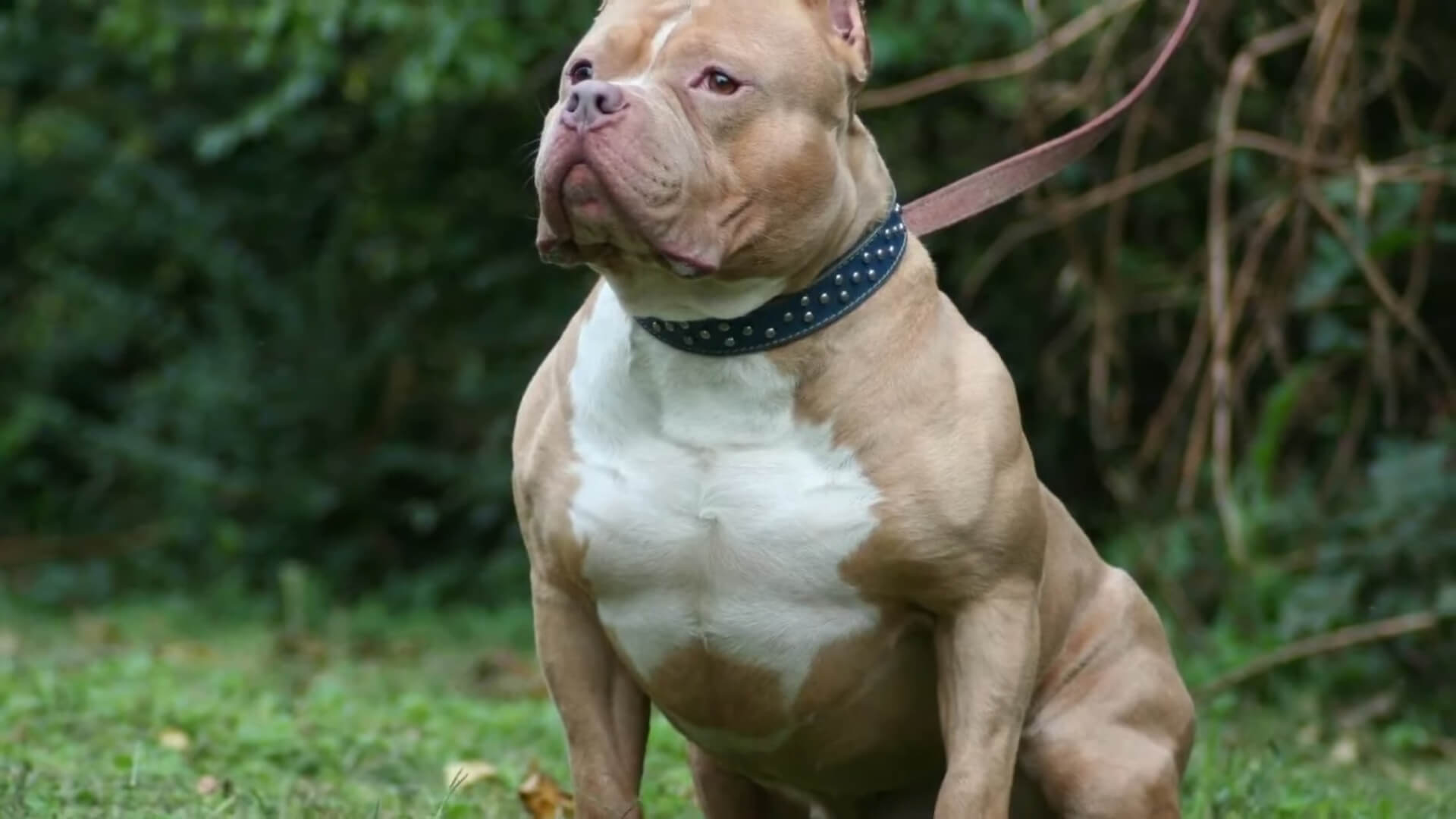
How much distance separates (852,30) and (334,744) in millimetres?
2342

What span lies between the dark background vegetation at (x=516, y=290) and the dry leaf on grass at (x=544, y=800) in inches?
94.6

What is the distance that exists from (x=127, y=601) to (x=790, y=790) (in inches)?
251

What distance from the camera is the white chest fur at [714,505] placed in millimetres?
3221

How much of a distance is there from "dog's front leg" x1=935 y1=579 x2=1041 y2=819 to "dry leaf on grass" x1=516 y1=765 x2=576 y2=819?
3.70ft

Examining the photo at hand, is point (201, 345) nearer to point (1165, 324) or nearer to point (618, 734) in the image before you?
point (1165, 324)

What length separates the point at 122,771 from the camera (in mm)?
4305

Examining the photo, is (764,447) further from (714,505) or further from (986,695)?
(986,695)

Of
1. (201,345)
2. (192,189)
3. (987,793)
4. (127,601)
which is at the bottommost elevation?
(127,601)

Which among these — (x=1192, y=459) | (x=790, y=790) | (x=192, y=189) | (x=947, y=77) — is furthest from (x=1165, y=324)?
(x=192, y=189)

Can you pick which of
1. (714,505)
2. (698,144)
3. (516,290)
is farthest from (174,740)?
(516,290)

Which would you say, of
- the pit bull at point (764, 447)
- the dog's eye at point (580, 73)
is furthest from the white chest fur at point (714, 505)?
the dog's eye at point (580, 73)

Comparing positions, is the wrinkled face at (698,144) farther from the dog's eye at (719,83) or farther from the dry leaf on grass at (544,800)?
the dry leaf on grass at (544,800)

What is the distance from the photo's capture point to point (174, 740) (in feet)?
15.8

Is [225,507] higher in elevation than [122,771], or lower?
lower
